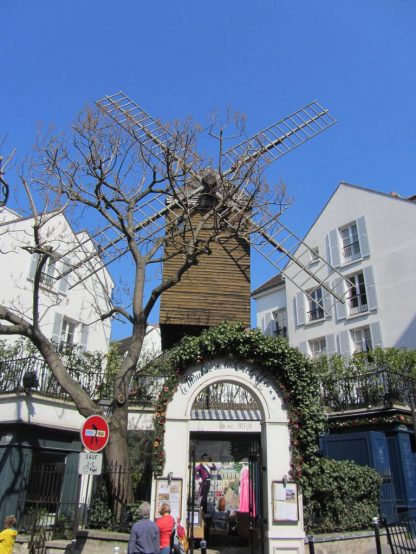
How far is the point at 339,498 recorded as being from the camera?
10805mm

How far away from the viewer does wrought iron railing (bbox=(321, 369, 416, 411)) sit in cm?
1505

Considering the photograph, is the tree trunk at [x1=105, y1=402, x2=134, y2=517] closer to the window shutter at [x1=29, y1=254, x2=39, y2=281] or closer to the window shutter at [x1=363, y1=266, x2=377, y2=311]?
the window shutter at [x1=29, y1=254, x2=39, y2=281]

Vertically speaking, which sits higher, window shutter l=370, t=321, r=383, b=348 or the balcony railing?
window shutter l=370, t=321, r=383, b=348

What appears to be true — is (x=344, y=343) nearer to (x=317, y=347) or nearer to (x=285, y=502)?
(x=317, y=347)

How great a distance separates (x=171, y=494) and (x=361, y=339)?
17.5 meters

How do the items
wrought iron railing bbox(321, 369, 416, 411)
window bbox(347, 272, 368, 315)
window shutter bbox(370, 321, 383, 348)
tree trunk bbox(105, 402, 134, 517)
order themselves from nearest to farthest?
tree trunk bbox(105, 402, 134, 517) → wrought iron railing bbox(321, 369, 416, 411) → window shutter bbox(370, 321, 383, 348) → window bbox(347, 272, 368, 315)

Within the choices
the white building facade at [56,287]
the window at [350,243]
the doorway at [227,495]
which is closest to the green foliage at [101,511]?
the doorway at [227,495]

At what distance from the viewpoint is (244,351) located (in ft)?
33.5


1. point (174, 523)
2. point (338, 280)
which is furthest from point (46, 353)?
point (338, 280)

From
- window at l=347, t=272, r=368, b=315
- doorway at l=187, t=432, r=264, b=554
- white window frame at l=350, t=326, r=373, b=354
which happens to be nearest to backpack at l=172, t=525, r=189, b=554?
doorway at l=187, t=432, r=264, b=554

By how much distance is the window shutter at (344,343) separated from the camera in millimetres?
24156

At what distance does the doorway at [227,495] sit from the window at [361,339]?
31.3 feet

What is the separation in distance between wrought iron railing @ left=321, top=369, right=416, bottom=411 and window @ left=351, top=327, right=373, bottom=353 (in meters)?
7.91

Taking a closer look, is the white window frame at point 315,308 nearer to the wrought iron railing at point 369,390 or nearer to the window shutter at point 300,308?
the window shutter at point 300,308
